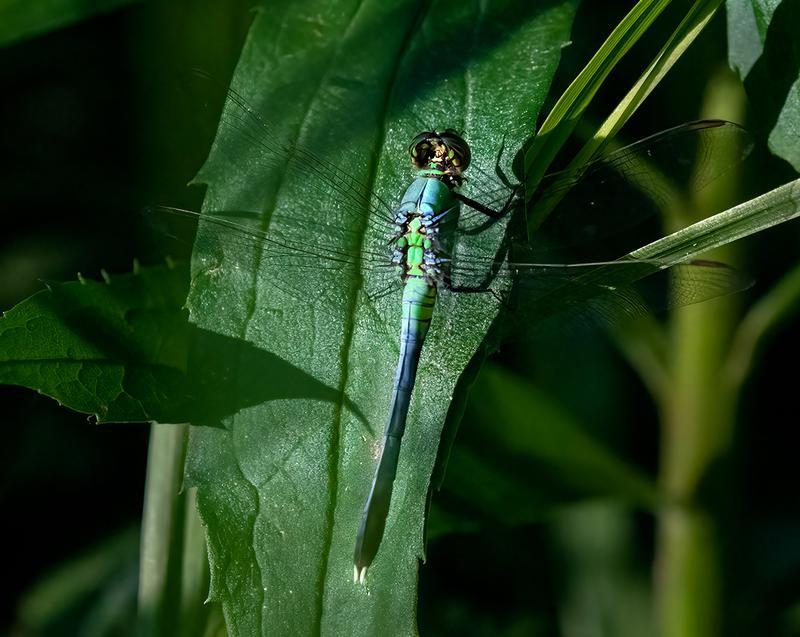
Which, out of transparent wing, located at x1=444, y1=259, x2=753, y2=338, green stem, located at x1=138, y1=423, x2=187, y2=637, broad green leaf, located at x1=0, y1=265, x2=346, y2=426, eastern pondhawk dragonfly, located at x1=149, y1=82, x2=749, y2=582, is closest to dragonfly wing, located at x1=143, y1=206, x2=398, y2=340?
eastern pondhawk dragonfly, located at x1=149, y1=82, x2=749, y2=582

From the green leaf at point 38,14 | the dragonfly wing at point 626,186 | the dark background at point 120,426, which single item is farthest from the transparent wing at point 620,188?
the green leaf at point 38,14

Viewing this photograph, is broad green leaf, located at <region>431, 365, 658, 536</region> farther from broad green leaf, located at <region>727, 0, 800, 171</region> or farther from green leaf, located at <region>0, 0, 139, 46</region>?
green leaf, located at <region>0, 0, 139, 46</region>

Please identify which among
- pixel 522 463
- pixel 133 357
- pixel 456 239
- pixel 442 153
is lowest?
pixel 522 463

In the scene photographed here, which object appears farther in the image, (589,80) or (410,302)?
(410,302)

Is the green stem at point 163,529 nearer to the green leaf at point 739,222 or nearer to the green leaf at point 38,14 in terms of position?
the green leaf at point 38,14

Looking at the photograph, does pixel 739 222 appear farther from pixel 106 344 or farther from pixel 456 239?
pixel 106 344

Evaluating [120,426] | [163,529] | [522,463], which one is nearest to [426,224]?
[522,463]

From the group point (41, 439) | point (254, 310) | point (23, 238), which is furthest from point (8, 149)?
point (254, 310)

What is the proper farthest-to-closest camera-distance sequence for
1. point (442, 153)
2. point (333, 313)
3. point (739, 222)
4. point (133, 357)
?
1. point (442, 153)
2. point (133, 357)
3. point (333, 313)
4. point (739, 222)
